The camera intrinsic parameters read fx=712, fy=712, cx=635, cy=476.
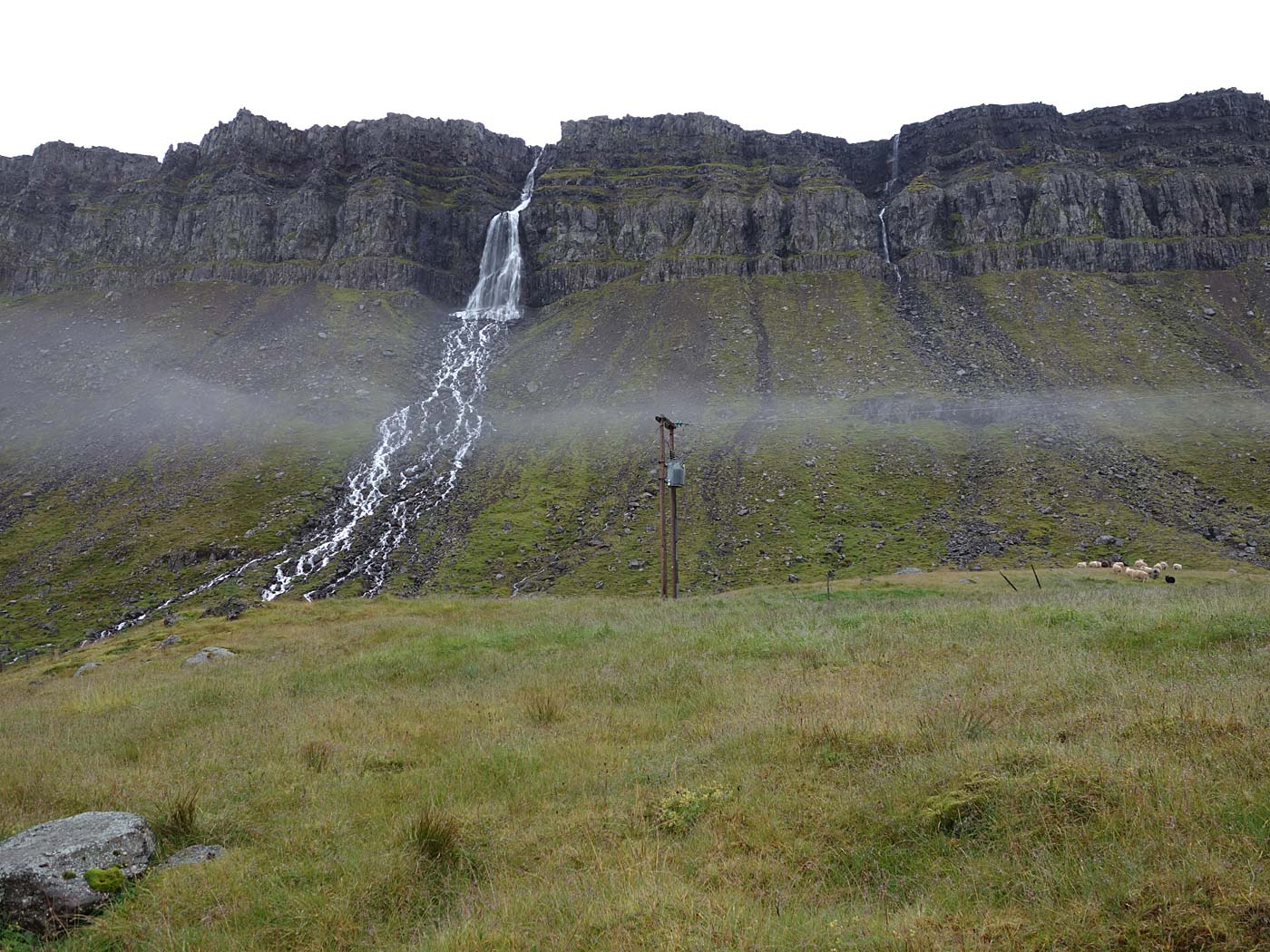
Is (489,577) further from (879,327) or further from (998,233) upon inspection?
(998,233)

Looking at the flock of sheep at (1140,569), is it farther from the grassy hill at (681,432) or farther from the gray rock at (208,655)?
the gray rock at (208,655)

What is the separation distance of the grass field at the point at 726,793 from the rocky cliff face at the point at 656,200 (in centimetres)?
8916

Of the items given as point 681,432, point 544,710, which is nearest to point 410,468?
point 681,432

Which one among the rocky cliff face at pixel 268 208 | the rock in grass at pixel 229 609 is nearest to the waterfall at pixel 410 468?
the rock in grass at pixel 229 609

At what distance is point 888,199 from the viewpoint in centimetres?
10931

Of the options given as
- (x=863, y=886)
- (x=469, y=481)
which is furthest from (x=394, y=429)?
(x=863, y=886)

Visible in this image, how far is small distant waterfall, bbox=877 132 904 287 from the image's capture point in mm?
93188

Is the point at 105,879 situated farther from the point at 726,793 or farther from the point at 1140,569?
the point at 1140,569

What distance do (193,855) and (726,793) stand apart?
5349 millimetres

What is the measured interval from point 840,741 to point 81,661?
28.3 metres

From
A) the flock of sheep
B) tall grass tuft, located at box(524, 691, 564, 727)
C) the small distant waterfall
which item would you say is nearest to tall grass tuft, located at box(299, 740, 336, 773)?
tall grass tuft, located at box(524, 691, 564, 727)

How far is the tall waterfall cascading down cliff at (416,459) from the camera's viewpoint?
47.9 metres

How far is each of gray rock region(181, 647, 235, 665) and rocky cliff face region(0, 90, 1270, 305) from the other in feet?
271

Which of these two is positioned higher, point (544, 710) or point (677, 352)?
point (677, 352)
